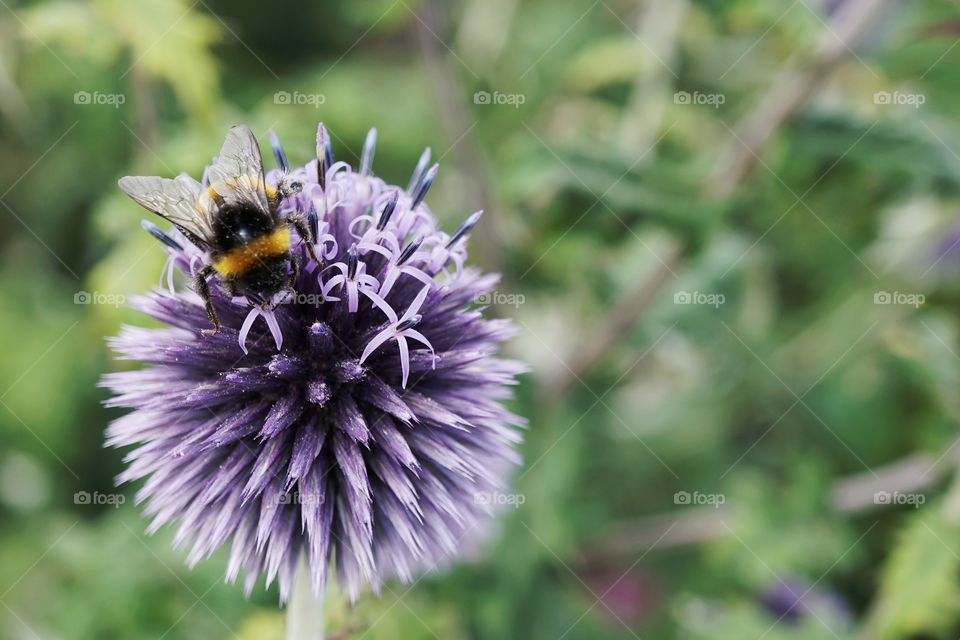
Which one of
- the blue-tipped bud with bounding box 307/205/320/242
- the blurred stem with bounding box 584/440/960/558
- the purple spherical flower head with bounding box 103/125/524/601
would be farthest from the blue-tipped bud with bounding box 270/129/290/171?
the blurred stem with bounding box 584/440/960/558

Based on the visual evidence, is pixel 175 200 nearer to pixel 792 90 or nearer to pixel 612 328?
pixel 612 328

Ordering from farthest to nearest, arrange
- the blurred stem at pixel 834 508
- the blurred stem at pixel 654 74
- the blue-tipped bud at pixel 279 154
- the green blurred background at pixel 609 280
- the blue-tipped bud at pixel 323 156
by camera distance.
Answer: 1. the blurred stem at pixel 654 74
2. the blurred stem at pixel 834 508
3. the green blurred background at pixel 609 280
4. the blue-tipped bud at pixel 279 154
5. the blue-tipped bud at pixel 323 156

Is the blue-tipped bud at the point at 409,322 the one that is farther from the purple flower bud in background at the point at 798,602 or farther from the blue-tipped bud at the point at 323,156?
the purple flower bud in background at the point at 798,602

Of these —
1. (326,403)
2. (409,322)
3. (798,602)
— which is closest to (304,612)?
(326,403)

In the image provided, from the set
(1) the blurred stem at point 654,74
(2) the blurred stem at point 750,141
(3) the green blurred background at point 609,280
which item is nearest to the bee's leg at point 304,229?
(3) the green blurred background at point 609,280

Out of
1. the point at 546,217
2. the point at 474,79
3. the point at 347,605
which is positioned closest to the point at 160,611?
the point at 347,605

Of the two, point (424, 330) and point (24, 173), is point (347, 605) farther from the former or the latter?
point (24, 173)

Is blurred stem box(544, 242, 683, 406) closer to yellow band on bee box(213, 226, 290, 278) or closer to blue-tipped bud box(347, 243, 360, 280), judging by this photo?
blue-tipped bud box(347, 243, 360, 280)
